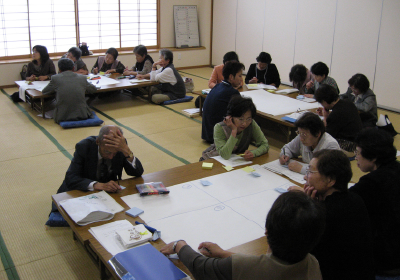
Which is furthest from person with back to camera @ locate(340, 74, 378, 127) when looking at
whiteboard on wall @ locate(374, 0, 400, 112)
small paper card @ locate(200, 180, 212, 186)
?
small paper card @ locate(200, 180, 212, 186)

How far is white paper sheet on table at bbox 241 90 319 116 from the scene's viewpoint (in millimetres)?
4887

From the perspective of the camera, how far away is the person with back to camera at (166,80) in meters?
6.62

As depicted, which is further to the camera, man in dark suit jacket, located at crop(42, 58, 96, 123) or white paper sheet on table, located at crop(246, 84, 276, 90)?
white paper sheet on table, located at crop(246, 84, 276, 90)

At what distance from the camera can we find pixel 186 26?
997 cm

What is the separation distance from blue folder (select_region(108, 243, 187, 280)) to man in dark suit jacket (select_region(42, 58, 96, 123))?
404 cm

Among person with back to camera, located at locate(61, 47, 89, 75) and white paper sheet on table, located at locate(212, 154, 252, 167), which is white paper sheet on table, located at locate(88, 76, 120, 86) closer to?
person with back to camera, located at locate(61, 47, 89, 75)

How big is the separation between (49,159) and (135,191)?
220cm

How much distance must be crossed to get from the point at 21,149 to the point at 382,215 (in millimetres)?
3988

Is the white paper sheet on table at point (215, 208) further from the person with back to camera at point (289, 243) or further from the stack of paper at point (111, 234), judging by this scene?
the person with back to camera at point (289, 243)

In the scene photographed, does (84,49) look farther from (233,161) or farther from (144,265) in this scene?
(144,265)

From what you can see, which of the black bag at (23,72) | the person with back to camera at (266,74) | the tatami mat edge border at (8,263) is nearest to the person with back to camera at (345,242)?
the tatami mat edge border at (8,263)

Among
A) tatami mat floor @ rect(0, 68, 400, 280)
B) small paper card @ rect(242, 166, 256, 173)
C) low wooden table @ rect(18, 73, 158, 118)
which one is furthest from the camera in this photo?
low wooden table @ rect(18, 73, 158, 118)

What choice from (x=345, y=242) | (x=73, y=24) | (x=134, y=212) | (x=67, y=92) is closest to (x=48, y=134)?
(x=67, y=92)

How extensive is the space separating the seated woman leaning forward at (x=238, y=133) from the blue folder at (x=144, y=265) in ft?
4.49
